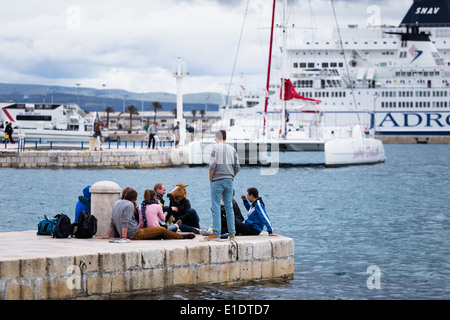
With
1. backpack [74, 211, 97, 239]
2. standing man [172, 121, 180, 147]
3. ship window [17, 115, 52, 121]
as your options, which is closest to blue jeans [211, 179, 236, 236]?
backpack [74, 211, 97, 239]

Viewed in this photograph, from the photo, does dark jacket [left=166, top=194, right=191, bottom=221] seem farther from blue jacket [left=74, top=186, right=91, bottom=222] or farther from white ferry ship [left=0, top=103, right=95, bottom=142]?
white ferry ship [left=0, top=103, right=95, bottom=142]

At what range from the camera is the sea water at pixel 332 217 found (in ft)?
39.4

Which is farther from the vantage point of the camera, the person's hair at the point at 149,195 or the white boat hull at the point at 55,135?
the white boat hull at the point at 55,135

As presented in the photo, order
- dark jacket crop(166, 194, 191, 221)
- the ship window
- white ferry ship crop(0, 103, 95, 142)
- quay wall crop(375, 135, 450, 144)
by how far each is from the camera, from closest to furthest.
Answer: dark jacket crop(166, 194, 191, 221)
white ferry ship crop(0, 103, 95, 142)
the ship window
quay wall crop(375, 135, 450, 144)

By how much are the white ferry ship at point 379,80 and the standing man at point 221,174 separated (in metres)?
87.2

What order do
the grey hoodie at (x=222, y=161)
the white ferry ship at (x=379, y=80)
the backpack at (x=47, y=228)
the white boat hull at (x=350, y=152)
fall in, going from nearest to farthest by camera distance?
the grey hoodie at (x=222, y=161) < the backpack at (x=47, y=228) < the white boat hull at (x=350, y=152) < the white ferry ship at (x=379, y=80)

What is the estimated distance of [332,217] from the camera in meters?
23.1

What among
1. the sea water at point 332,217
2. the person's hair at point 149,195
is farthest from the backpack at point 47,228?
the sea water at point 332,217

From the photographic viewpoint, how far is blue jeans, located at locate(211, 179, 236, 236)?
38.0ft

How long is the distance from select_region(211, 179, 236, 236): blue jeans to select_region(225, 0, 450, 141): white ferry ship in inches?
3427

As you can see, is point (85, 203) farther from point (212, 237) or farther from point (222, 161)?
point (222, 161)

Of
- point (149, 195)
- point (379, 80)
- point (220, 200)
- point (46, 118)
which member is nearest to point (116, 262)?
point (149, 195)

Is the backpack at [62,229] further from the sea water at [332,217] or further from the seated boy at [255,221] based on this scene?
the seated boy at [255,221]

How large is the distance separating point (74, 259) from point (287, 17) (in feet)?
136
